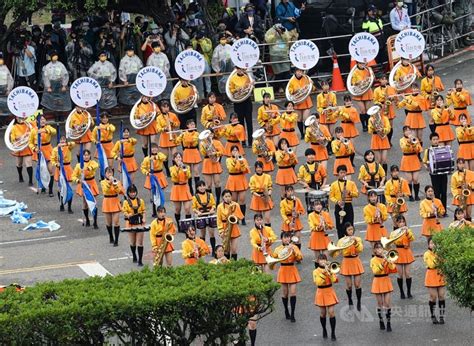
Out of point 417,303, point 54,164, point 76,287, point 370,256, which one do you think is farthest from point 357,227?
point 76,287

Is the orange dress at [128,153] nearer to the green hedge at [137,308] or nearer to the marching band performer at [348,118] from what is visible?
the marching band performer at [348,118]

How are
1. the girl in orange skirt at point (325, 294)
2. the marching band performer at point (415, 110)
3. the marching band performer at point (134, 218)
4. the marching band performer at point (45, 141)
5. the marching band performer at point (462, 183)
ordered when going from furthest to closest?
the marching band performer at point (415, 110), the marching band performer at point (45, 141), the marching band performer at point (134, 218), the marching band performer at point (462, 183), the girl in orange skirt at point (325, 294)

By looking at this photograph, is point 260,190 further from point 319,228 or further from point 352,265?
point 352,265

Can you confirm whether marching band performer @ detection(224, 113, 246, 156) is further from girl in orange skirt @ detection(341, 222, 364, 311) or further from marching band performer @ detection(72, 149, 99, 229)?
girl in orange skirt @ detection(341, 222, 364, 311)

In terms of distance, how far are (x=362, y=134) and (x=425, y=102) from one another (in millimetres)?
2761

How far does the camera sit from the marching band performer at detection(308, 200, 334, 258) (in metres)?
34.4

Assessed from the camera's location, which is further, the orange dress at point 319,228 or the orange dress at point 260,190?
the orange dress at point 260,190

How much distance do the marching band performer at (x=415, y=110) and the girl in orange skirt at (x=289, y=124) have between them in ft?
Answer: 8.32

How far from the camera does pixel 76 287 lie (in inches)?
1136

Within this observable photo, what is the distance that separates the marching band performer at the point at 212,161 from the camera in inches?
1527

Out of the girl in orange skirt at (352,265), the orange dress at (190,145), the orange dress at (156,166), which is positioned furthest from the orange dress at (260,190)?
the girl in orange skirt at (352,265)

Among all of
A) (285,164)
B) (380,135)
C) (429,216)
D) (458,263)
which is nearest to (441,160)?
(429,216)

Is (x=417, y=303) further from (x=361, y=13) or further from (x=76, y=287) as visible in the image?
(x=361, y=13)

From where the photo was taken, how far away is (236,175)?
3806 cm
